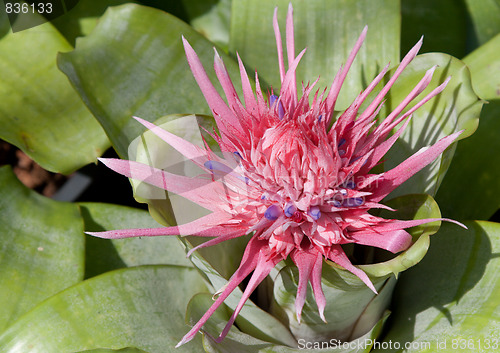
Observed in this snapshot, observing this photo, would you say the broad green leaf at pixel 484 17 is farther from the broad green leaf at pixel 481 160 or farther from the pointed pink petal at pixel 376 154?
the pointed pink petal at pixel 376 154

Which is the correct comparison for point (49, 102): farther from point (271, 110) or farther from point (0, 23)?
point (271, 110)

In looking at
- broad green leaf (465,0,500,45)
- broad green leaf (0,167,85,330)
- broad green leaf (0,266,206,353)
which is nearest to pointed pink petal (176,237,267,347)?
broad green leaf (0,266,206,353)

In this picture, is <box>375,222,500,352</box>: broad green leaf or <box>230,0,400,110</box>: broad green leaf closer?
<box>375,222,500,352</box>: broad green leaf

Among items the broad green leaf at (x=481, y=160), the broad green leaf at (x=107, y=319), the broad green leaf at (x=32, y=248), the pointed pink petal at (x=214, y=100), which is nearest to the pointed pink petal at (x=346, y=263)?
the pointed pink petal at (x=214, y=100)

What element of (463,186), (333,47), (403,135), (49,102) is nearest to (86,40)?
(49,102)

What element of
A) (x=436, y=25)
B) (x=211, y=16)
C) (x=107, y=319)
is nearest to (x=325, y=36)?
(x=436, y=25)

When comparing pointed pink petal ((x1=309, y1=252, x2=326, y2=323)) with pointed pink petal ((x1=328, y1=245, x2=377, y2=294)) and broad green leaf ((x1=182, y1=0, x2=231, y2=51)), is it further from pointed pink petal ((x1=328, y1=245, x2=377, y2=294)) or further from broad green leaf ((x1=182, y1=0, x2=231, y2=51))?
broad green leaf ((x1=182, y1=0, x2=231, y2=51))

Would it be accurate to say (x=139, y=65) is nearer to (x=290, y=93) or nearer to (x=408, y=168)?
(x=290, y=93)
